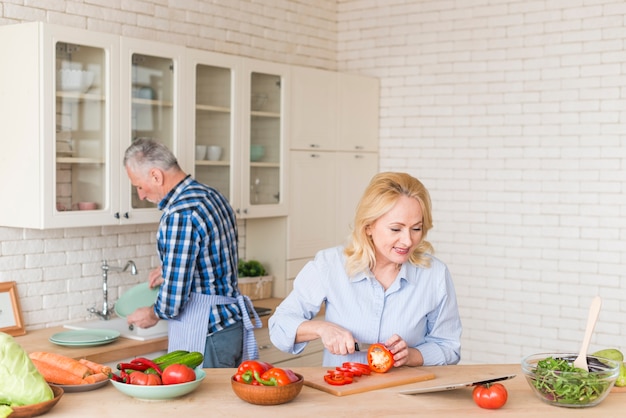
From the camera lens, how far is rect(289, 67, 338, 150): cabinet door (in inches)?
223

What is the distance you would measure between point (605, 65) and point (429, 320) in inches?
103

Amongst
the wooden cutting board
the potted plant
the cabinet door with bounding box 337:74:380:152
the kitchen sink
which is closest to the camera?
the wooden cutting board

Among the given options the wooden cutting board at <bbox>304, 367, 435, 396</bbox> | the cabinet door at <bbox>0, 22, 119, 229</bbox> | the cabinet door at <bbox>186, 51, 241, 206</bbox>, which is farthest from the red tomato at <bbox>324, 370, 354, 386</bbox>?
the cabinet door at <bbox>186, 51, 241, 206</bbox>

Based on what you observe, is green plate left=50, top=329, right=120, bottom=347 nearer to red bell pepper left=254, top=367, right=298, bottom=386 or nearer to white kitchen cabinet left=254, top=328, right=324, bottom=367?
white kitchen cabinet left=254, top=328, right=324, bottom=367

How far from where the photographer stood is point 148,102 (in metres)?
4.65

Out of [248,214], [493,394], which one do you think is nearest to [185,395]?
[493,394]

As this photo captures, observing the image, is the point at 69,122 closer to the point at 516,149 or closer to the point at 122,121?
the point at 122,121

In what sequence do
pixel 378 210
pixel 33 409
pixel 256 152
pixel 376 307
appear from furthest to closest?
pixel 256 152 → pixel 376 307 → pixel 378 210 → pixel 33 409

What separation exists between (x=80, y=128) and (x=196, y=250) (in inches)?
34.1

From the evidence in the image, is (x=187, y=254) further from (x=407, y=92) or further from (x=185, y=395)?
(x=407, y=92)

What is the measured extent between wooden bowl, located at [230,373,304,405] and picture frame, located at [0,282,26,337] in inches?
81.2

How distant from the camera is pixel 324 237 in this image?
19.7 feet

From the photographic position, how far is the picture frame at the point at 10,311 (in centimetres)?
438

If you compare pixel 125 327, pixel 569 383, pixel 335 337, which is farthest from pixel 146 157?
pixel 569 383
